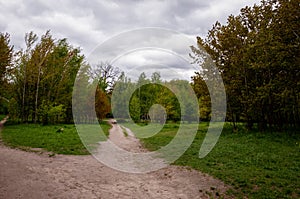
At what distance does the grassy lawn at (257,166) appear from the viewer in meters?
6.89

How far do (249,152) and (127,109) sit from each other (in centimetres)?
3011

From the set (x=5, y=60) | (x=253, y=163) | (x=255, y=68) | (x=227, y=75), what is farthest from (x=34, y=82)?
(x=253, y=163)

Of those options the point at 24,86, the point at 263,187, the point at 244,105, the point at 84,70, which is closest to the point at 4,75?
the point at 24,86

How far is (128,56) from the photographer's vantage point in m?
16.6

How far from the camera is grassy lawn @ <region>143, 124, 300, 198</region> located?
6895 mm

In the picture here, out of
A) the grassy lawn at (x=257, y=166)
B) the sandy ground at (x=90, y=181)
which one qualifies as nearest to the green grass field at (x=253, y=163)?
the grassy lawn at (x=257, y=166)

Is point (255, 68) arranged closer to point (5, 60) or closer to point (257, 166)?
point (257, 166)

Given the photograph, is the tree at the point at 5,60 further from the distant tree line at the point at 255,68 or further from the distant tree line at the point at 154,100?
the distant tree line at the point at 255,68

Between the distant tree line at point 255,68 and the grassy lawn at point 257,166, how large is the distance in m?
3.30

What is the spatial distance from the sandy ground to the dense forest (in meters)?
8.07

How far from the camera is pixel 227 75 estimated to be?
800 inches

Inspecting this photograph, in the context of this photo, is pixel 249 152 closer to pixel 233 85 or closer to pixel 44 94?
pixel 233 85

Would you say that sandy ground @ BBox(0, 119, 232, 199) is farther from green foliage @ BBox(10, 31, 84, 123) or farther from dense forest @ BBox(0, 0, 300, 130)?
green foliage @ BBox(10, 31, 84, 123)

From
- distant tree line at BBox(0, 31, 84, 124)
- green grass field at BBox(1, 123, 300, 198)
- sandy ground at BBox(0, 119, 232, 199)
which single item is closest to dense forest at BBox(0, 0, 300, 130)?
distant tree line at BBox(0, 31, 84, 124)
